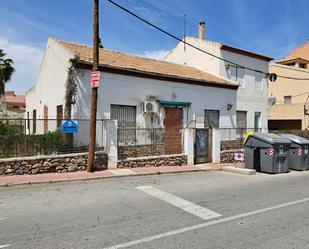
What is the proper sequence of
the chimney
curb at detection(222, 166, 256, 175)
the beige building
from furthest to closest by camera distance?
the beige building, the chimney, curb at detection(222, 166, 256, 175)

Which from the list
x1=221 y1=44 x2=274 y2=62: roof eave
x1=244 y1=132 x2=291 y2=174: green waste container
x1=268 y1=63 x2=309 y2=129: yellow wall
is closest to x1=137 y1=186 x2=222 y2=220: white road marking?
x1=244 y1=132 x2=291 y2=174: green waste container

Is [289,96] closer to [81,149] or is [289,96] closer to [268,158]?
[268,158]

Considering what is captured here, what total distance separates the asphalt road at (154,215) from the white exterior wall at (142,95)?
474 centimetres

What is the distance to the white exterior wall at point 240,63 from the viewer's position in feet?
70.3

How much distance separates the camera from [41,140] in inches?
443

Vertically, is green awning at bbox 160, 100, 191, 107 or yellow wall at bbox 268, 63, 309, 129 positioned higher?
yellow wall at bbox 268, 63, 309, 129

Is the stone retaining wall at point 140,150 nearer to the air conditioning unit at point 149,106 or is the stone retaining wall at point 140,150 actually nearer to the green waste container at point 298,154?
the air conditioning unit at point 149,106

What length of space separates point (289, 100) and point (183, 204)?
33.0m

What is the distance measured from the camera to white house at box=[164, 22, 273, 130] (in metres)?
21.5

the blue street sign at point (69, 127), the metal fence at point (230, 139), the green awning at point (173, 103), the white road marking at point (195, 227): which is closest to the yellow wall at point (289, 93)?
the metal fence at point (230, 139)

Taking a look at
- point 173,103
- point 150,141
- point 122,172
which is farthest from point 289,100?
point 122,172

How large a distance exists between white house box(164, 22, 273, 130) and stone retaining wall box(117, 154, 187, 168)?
22.5ft

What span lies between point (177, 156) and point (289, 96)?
88.1ft

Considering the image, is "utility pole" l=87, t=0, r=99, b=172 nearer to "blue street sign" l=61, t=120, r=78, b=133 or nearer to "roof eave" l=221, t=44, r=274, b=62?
"blue street sign" l=61, t=120, r=78, b=133
